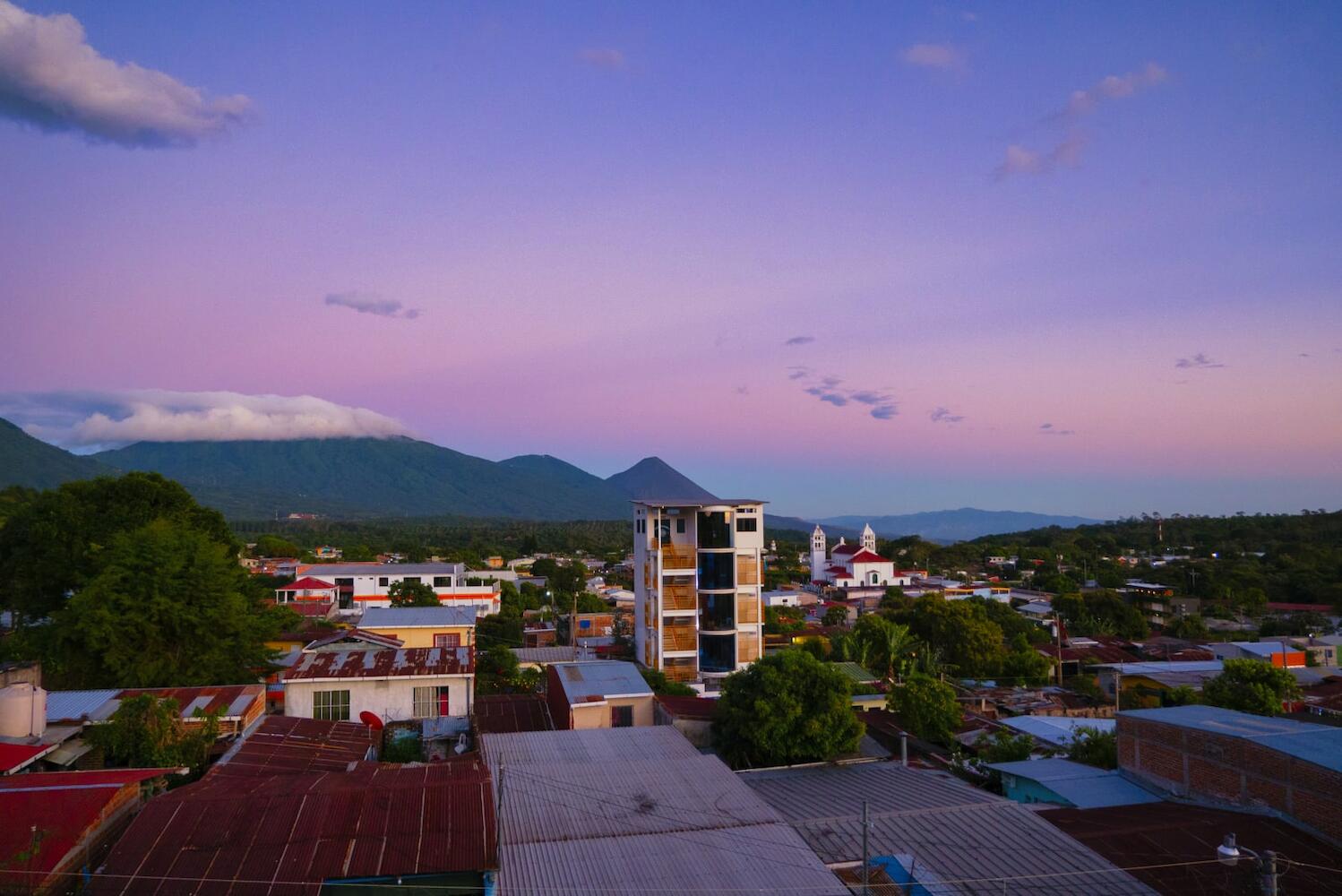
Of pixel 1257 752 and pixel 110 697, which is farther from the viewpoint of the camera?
pixel 110 697

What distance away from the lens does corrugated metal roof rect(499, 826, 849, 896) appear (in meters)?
7.46

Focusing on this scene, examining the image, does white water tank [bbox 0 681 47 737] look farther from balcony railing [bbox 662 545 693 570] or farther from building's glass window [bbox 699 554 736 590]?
building's glass window [bbox 699 554 736 590]

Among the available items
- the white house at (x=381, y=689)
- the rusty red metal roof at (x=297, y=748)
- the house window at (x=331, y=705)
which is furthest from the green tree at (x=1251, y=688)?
the house window at (x=331, y=705)

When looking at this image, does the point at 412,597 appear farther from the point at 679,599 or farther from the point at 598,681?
the point at 598,681

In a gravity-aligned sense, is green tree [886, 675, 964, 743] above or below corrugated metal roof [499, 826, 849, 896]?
below

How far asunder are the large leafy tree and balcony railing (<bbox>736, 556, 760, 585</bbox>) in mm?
13414

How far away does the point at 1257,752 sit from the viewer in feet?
32.6

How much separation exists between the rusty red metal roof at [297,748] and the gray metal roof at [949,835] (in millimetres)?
6296

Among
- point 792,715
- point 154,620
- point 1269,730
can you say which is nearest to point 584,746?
point 792,715

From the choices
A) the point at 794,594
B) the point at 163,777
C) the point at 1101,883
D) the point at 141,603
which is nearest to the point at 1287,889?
the point at 1101,883

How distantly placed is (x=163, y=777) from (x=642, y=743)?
6554mm

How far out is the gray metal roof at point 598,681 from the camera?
52.3 ft

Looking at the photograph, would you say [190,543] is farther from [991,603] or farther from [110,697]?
[991,603]

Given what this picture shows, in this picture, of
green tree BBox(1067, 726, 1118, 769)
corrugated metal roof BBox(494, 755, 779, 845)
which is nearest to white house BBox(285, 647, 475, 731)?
corrugated metal roof BBox(494, 755, 779, 845)
